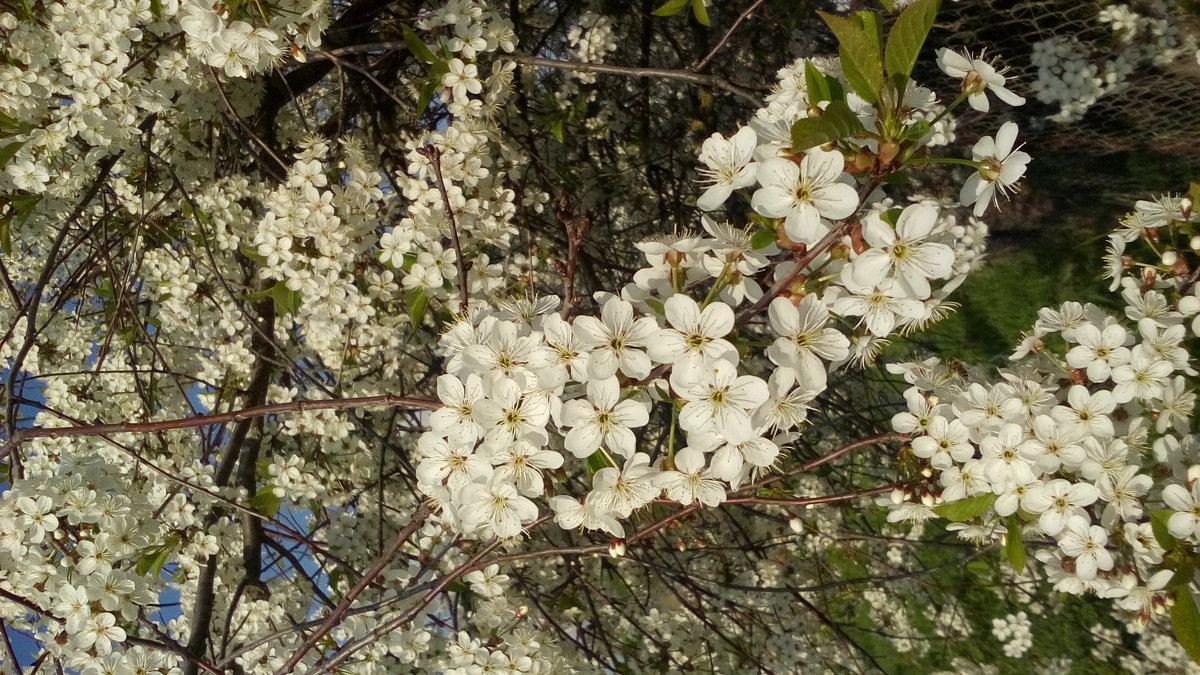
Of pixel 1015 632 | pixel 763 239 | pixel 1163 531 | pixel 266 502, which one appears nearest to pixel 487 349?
pixel 763 239

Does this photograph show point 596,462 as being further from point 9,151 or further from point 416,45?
point 9,151

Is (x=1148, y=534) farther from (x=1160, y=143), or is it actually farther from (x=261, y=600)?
(x=1160, y=143)

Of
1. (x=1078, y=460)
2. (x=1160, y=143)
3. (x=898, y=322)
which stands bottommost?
(x=1078, y=460)

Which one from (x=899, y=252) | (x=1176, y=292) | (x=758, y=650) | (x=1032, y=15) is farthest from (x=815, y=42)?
(x=899, y=252)

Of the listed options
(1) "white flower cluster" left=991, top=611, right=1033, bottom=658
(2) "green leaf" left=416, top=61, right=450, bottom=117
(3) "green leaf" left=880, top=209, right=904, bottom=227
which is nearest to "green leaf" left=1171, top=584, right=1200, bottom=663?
(3) "green leaf" left=880, top=209, right=904, bottom=227

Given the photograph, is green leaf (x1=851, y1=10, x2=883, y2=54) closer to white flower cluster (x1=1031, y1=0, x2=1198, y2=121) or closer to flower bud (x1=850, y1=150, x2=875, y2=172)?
flower bud (x1=850, y1=150, x2=875, y2=172)

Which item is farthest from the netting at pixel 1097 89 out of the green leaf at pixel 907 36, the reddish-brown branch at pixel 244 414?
the reddish-brown branch at pixel 244 414
